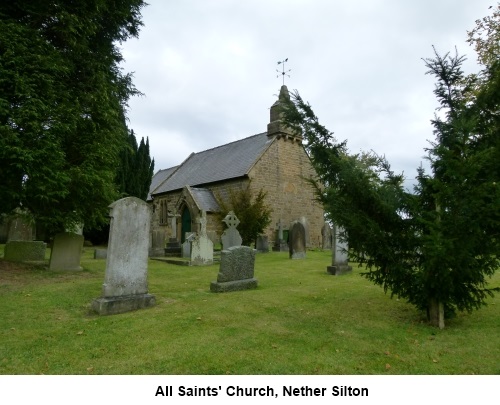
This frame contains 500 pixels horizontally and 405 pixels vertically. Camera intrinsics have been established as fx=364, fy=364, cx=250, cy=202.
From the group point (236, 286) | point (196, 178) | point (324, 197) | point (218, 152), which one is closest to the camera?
point (324, 197)

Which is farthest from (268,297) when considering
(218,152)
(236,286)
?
(218,152)

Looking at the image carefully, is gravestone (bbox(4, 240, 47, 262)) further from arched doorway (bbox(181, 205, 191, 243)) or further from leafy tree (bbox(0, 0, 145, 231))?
arched doorway (bbox(181, 205, 191, 243))

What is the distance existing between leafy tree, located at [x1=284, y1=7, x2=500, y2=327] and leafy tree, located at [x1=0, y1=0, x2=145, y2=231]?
698 cm

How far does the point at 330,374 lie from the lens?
3.67 meters

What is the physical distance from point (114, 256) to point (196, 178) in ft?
74.6

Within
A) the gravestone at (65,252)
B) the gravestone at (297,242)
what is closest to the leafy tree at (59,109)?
the gravestone at (65,252)

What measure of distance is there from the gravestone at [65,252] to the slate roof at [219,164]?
556 inches

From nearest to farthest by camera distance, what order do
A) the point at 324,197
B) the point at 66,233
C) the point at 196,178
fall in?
the point at 324,197 < the point at 66,233 < the point at 196,178

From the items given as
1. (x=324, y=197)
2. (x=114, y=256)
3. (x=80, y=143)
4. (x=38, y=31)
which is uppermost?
(x=38, y=31)

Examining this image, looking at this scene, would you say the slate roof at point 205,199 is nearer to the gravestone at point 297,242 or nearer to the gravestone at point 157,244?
the gravestone at point 157,244

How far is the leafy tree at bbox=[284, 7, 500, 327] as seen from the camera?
461cm

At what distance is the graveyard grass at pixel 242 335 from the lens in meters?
3.85

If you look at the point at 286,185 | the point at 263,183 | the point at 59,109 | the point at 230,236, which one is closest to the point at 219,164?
the point at 263,183
